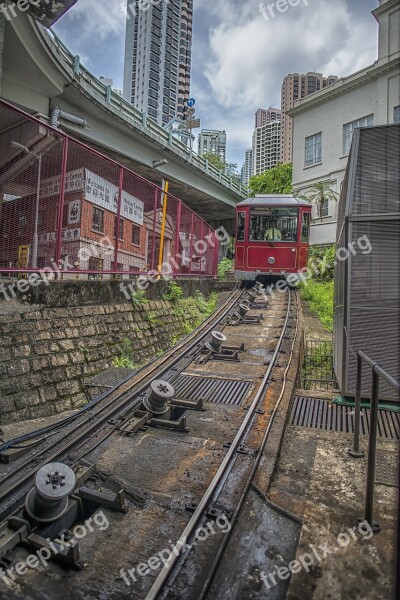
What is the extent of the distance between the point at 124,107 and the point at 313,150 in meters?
15.3

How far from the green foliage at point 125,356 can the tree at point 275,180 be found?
26446mm

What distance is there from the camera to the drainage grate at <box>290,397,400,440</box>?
3.94 m

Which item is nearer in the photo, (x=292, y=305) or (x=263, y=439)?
(x=263, y=439)

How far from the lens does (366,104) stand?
22656mm

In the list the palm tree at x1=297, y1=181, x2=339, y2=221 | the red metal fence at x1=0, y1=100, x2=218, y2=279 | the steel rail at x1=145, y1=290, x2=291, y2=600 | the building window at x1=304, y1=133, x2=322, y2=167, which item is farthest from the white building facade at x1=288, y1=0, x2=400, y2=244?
the steel rail at x1=145, y1=290, x2=291, y2=600

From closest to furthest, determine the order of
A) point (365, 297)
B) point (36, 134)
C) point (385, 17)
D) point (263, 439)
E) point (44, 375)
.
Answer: point (263, 439), point (365, 297), point (44, 375), point (36, 134), point (385, 17)

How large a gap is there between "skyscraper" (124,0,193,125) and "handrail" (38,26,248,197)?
72.4 meters

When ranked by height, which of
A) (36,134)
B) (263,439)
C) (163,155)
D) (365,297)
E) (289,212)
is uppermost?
(163,155)

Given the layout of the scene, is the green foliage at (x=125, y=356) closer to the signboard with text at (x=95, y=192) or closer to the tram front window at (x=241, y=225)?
the signboard with text at (x=95, y=192)

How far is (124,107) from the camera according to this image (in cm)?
1509

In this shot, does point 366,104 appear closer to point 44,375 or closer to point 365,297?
point 365,297

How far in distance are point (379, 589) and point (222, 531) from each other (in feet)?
2.91

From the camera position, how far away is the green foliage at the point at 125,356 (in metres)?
6.49

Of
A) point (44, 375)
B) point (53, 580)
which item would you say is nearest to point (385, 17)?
point (44, 375)
